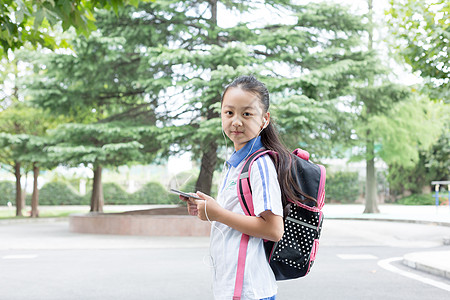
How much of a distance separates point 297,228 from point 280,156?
1.02ft

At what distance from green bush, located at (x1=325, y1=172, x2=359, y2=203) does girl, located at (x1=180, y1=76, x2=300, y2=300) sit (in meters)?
40.4

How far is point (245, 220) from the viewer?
2.14m

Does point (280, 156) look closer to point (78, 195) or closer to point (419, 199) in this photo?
point (78, 195)

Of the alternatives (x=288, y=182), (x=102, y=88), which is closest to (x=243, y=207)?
(x=288, y=182)

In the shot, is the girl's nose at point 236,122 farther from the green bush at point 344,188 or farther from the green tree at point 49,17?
the green bush at point 344,188

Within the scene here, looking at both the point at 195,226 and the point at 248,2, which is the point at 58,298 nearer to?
the point at 195,226

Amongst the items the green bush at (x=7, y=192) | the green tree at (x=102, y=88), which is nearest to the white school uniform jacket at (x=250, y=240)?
the green tree at (x=102, y=88)

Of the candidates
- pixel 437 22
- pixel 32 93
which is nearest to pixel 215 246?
pixel 437 22

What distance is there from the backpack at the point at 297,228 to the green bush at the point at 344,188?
40368mm

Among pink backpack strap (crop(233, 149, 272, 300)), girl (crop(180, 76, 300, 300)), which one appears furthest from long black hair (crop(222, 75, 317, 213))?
pink backpack strap (crop(233, 149, 272, 300))

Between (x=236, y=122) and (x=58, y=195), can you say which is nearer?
(x=236, y=122)

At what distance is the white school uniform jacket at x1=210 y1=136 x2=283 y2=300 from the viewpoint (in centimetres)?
213

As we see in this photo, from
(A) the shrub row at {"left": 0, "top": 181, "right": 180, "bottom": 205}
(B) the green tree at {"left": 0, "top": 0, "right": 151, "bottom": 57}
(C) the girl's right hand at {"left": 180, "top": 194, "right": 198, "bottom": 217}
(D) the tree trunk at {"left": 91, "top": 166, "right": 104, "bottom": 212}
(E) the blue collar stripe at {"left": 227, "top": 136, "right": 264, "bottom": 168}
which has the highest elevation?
(B) the green tree at {"left": 0, "top": 0, "right": 151, "bottom": 57}

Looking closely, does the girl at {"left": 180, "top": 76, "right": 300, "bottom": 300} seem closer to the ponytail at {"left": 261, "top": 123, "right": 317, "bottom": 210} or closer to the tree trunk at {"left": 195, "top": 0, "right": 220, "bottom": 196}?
the ponytail at {"left": 261, "top": 123, "right": 317, "bottom": 210}
